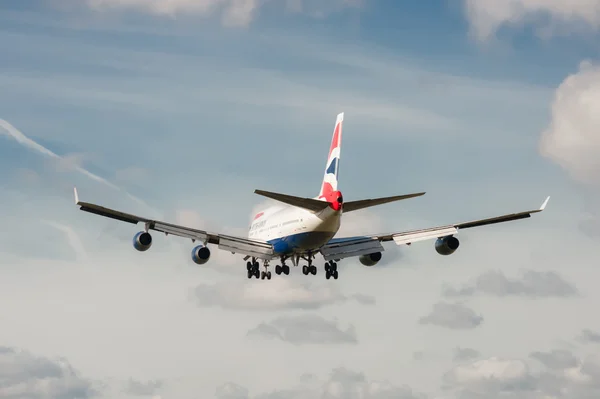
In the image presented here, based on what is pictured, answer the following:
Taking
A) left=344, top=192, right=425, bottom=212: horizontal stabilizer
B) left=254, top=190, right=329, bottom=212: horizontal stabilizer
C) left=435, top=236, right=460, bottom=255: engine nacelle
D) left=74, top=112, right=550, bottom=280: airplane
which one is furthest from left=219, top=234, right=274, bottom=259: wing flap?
left=435, top=236, right=460, bottom=255: engine nacelle

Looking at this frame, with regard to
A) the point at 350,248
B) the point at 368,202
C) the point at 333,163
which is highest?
the point at 333,163

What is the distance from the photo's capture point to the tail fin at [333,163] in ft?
237

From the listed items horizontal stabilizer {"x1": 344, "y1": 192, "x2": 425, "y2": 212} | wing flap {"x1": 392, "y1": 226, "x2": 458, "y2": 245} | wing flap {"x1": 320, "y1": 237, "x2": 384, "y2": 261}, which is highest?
wing flap {"x1": 320, "y1": 237, "x2": 384, "y2": 261}

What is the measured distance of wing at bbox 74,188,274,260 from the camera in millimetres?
67000

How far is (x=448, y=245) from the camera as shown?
73.0 m

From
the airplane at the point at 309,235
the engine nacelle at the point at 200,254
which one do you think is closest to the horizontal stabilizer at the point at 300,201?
the airplane at the point at 309,235

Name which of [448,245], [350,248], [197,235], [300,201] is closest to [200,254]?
[197,235]

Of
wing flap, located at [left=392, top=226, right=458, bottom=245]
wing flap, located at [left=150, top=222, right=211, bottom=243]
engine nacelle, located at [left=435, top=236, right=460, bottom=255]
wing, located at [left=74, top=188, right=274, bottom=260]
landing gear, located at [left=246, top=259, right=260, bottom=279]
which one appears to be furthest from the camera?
landing gear, located at [left=246, top=259, right=260, bottom=279]

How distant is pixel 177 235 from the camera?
72.5m

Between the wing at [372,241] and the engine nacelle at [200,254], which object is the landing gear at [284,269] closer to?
the wing at [372,241]

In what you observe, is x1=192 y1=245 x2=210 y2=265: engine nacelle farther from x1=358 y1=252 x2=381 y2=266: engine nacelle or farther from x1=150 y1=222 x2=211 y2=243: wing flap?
x1=358 y1=252 x2=381 y2=266: engine nacelle

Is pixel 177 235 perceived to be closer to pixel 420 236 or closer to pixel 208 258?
pixel 208 258

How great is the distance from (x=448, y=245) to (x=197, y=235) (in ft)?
61.7

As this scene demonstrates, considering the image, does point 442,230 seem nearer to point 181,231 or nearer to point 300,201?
point 300,201
